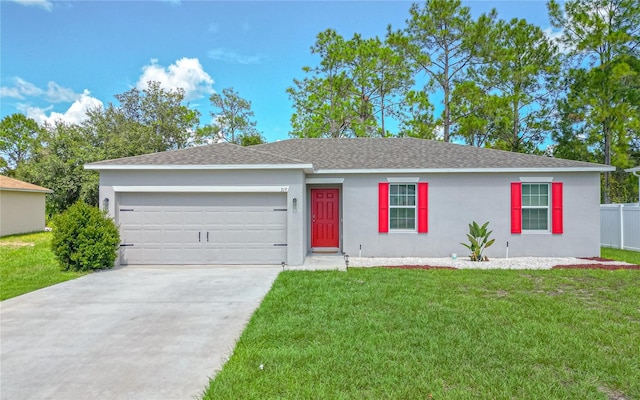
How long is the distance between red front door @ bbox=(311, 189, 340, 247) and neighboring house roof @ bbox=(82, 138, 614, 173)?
0.99 meters

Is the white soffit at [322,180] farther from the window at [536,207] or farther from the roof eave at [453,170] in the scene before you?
the window at [536,207]

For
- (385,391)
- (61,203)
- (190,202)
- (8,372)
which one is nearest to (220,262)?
(190,202)

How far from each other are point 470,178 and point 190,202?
8.23 metres

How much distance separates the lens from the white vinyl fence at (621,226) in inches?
464

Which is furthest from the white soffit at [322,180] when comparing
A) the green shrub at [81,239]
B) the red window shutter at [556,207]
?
the red window shutter at [556,207]

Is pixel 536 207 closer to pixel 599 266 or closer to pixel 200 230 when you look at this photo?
pixel 599 266

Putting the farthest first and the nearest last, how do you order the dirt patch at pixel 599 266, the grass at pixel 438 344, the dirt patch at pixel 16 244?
1. the dirt patch at pixel 16 244
2. the dirt patch at pixel 599 266
3. the grass at pixel 438 344

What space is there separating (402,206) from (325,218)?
246 cm

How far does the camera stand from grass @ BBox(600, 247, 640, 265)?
9.82 meters

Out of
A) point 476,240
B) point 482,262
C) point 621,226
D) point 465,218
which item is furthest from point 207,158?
point 621,226

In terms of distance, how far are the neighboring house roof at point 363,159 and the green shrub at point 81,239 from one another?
143 cm

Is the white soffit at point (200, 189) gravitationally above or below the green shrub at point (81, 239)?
above

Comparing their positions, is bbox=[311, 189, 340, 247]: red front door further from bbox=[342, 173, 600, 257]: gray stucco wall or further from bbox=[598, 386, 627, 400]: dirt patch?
bbox=[598, 386, 627, 400]: dirt patch

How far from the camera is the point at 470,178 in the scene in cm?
1053
